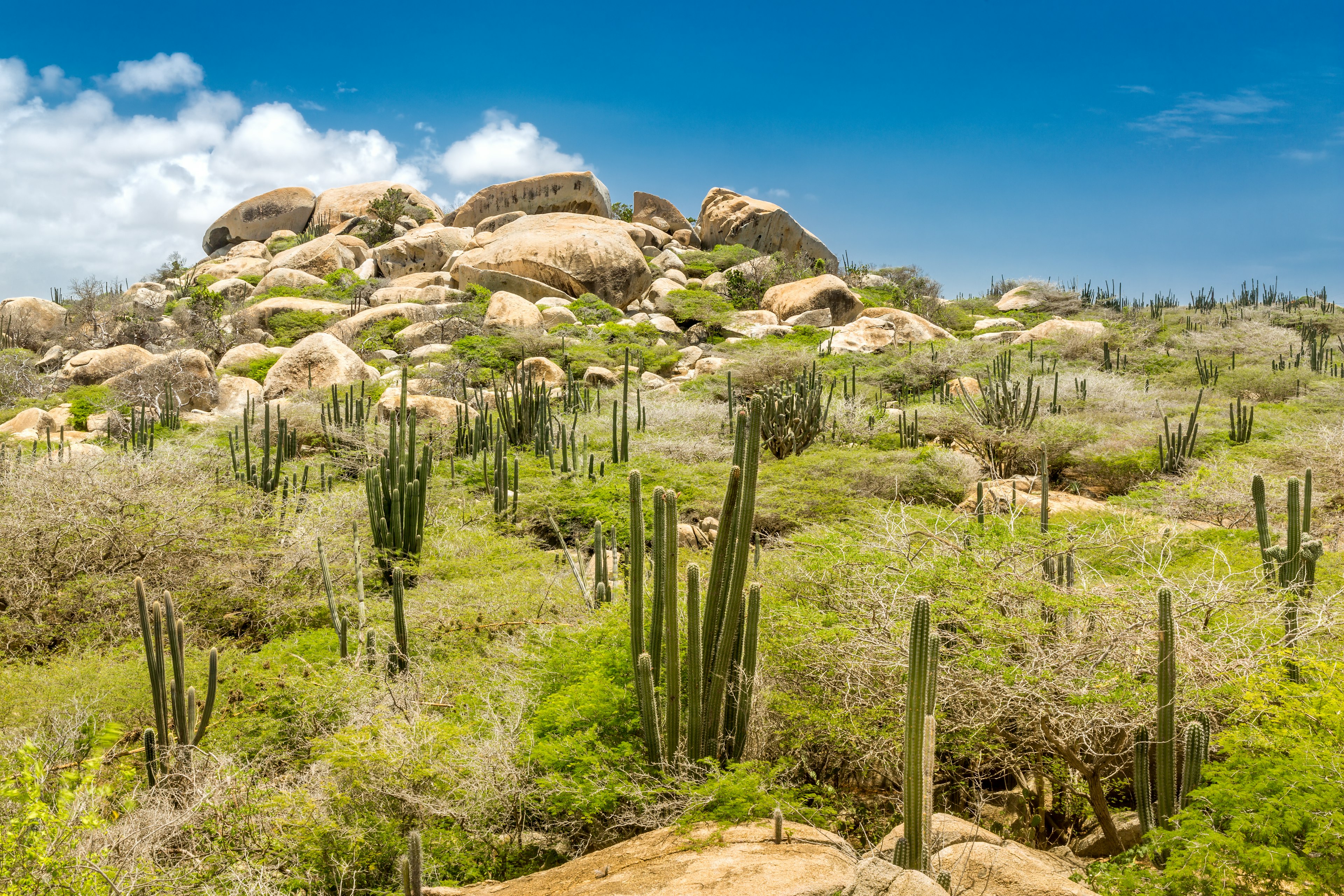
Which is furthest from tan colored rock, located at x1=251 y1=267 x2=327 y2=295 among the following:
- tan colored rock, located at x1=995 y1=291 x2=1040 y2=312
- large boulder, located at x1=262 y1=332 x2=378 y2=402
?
tan colored rock, located at x1=995 y1=291 x2=1040 y2=312

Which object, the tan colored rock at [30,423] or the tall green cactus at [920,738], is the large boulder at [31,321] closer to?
the tan colored rock at [30,423]

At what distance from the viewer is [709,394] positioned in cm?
1756

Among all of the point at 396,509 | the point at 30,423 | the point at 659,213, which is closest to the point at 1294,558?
the point at 396,509

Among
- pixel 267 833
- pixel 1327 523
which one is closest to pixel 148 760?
pixel 267 833

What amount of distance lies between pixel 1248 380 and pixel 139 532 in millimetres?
22485

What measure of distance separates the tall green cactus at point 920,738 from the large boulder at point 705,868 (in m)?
0.25

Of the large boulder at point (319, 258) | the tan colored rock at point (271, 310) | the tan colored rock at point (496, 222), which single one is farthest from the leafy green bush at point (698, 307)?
the large boulder at point (319, 258)

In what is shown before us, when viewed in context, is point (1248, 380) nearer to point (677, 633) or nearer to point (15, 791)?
point (677, 633)

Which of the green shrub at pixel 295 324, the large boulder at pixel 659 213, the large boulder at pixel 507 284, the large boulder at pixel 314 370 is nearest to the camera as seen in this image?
the large boulder at pixel 314 370

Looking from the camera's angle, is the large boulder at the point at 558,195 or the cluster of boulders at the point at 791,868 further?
the large boulder at the point at 558,195

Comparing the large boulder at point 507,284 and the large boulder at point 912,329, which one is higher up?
the large boulder at point 507,284

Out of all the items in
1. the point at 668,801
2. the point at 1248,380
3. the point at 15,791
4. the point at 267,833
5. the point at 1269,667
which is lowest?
the point at 267,833

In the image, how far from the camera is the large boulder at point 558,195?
4328 cm

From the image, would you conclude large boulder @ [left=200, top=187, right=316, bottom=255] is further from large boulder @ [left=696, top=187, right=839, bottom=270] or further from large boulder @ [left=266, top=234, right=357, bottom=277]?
large boulder @ [left=696, top=187, right=839, bottom=270]
